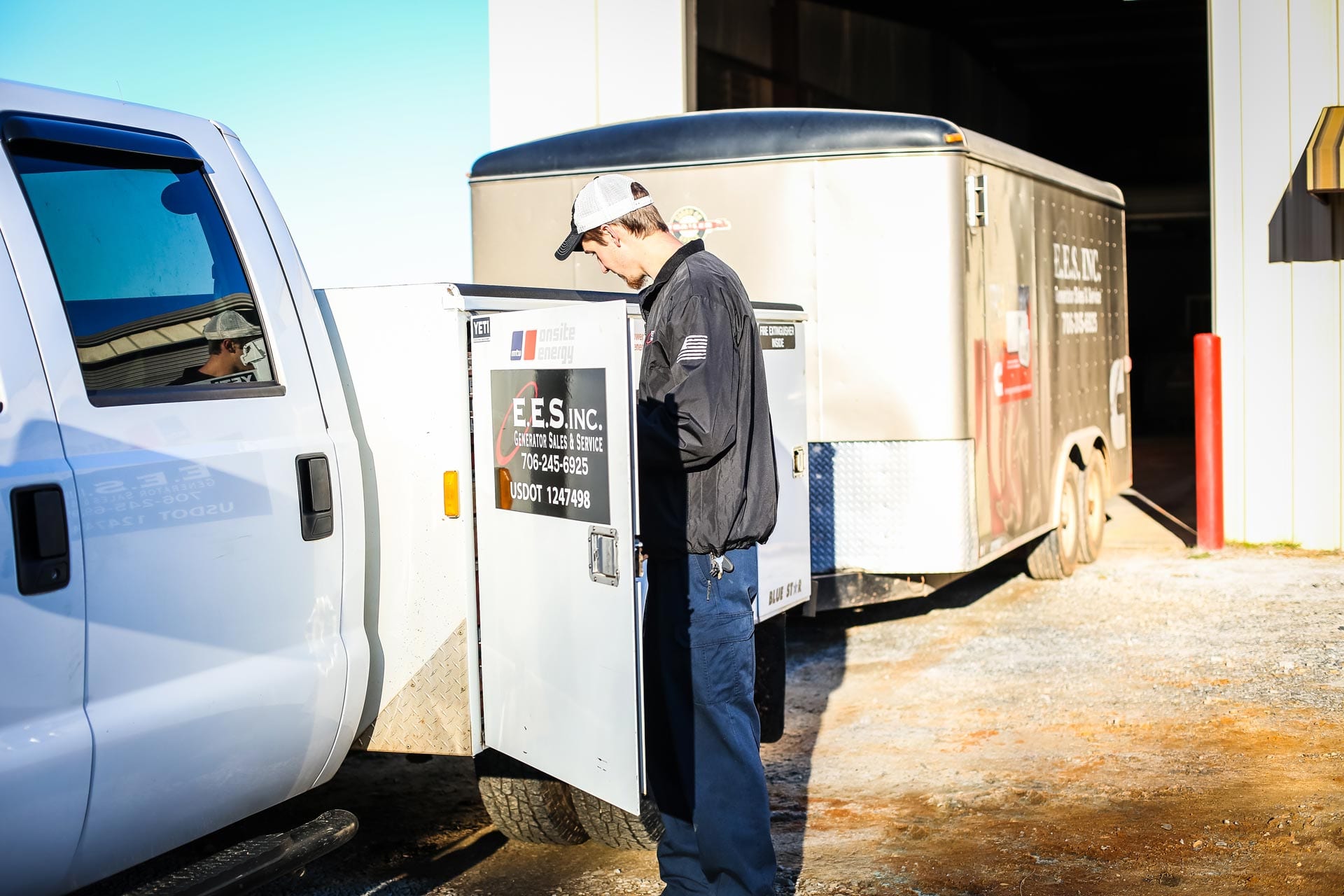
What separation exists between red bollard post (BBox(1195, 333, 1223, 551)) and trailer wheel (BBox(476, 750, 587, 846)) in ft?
23.3

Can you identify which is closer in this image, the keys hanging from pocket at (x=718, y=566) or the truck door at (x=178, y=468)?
the truck door at (x=178, y=468)

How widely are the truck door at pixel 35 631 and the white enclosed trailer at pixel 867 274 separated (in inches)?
167

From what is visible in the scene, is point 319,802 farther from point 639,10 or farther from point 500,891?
point 639,10

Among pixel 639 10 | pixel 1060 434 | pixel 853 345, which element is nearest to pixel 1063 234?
pixel 1060 434

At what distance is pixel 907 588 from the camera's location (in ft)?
23.3

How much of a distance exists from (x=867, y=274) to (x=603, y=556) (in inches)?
151

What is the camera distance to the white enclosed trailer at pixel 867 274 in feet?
22.1

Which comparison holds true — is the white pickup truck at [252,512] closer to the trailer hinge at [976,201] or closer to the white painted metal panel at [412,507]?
the white painted metal panel at [412,507]

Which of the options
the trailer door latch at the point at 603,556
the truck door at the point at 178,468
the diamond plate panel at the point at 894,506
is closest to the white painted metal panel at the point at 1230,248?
the diamond plate panel at the point at 894,506

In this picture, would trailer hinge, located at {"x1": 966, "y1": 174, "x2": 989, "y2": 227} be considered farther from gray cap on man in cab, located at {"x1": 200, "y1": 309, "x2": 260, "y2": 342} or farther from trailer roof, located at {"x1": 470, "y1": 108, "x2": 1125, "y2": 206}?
gray cap on man in cab, located at {"x1": 200, "y1": 309, "x2": 260, "y2": 342}

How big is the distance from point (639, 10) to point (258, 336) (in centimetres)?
785

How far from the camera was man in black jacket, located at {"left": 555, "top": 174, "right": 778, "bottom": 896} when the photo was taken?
10.9 ft

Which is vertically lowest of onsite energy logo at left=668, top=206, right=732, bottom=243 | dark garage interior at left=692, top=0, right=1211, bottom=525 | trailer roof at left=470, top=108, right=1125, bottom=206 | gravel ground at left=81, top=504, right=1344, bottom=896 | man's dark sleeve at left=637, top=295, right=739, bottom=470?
gravel ground at left=81, top=504, right=1344, bottom=896

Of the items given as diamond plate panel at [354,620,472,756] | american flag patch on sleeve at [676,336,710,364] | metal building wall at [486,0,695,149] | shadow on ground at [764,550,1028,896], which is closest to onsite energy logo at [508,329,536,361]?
american flag patch on sleeve at [676,336,710,364]
